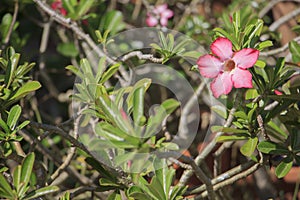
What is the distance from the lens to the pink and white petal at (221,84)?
99 cm

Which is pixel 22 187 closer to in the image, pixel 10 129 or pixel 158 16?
pixel 10 129

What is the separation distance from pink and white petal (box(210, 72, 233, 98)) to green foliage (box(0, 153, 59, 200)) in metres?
0.37

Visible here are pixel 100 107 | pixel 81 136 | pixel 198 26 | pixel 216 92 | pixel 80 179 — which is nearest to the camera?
pixel 100 107

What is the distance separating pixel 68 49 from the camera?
1914mm

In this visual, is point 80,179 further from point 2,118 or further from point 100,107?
point 100,107

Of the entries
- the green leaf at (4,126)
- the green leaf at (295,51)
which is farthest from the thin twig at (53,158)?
the green leaf at (295,51)

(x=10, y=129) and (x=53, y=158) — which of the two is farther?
(x=53, y=158)

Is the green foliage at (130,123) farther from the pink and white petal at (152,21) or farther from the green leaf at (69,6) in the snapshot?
the pink and white petal at (152,21)

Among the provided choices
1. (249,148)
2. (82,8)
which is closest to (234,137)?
(249,148)

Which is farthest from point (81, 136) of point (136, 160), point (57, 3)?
point (57, 3)

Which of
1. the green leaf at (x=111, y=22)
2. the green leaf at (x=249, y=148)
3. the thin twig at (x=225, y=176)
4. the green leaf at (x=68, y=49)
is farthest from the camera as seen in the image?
the green leaf at (x=68, y=49)

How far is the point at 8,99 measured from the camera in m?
1.02

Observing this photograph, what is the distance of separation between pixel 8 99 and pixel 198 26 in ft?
3.60

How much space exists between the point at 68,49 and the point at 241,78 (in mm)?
1084
